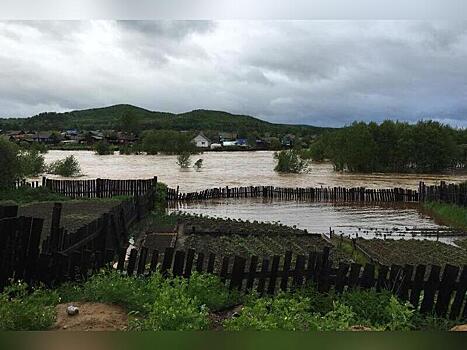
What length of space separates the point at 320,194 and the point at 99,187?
8867 mm

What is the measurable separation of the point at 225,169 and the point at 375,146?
30.5ft

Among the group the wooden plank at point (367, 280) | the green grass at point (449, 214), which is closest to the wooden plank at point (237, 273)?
the wooden plank at point (367, 280)

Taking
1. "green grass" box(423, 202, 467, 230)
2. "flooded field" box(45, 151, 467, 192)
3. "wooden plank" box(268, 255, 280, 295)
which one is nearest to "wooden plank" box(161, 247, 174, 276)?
"wooden plank" box(268, 255, 280, 295)

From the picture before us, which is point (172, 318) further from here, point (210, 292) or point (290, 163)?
point (290, 163)

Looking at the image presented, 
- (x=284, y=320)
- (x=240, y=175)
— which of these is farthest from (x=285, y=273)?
(x=240, y=175)

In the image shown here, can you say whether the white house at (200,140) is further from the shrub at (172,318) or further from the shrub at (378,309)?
the shrub at (172,318)

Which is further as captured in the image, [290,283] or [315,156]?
[315,156]

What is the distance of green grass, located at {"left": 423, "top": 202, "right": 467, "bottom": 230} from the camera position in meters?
15.4

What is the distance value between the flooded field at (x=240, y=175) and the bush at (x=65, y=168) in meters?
0.91

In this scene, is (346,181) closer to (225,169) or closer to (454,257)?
(225,169)

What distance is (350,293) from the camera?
431 cm

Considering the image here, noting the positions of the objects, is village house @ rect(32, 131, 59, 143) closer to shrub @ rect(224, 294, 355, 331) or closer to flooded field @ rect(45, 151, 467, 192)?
shrub @ rect(224, 294, 355, 331)

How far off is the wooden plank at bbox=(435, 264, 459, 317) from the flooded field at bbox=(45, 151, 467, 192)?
20.3 m

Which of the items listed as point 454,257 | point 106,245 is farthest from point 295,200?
point 106,245
